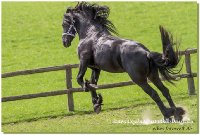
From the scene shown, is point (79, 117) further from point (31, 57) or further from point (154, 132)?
point (31, 57)

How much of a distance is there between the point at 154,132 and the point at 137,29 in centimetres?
1602

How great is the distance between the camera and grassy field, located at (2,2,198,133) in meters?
13.6

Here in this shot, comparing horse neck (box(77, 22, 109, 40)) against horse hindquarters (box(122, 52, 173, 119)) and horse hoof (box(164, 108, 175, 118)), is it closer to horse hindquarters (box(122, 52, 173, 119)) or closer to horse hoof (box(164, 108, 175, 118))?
horse hindquarters (box(122, 52, 173, 119))

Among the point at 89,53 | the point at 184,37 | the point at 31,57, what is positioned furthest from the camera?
the point at 184,37

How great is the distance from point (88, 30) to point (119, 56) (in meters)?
1.28

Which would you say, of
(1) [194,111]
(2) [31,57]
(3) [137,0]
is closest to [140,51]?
(1) [194,111]

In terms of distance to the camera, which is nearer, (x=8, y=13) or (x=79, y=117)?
(x=79, y=117)

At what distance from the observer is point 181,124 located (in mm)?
11727

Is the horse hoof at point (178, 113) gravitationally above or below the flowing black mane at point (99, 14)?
below

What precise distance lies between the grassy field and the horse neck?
6.35ft

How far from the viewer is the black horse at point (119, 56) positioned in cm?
1161

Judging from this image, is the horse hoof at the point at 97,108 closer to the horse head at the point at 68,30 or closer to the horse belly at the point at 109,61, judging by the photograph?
the horse belly at the point at 109,61

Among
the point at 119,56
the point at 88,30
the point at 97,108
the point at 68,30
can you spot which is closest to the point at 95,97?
the point at 97,108

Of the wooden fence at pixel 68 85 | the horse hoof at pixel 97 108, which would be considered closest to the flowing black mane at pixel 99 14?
the horse hoof at pixel 97 108
